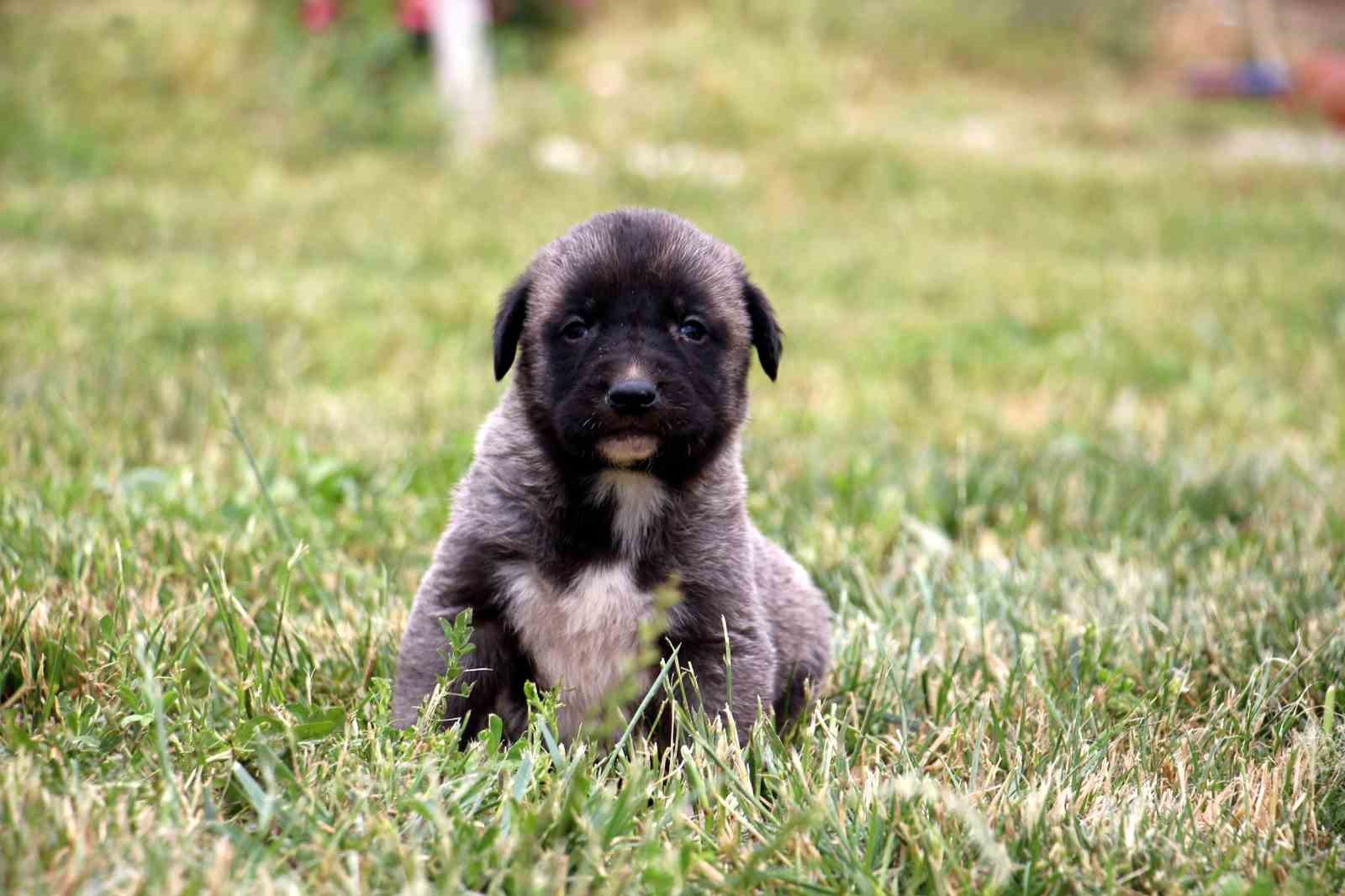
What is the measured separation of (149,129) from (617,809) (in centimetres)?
1061

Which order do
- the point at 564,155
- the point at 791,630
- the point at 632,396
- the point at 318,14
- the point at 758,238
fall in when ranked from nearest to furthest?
the point at 632,396 → the point at 791,630 → the point at 758,238 → the point at 564,155 → the point at 318,14

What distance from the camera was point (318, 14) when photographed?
12.6m

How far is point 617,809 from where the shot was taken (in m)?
2.16

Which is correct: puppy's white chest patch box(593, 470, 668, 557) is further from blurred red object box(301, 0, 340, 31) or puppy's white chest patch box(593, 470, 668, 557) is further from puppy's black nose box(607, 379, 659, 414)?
blurred red object box(301, 0, 340, 31)

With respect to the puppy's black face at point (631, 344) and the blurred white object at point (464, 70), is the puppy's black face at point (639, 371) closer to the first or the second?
the puppy's black face at point (631, 344)

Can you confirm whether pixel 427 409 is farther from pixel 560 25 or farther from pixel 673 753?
pixel 560 25

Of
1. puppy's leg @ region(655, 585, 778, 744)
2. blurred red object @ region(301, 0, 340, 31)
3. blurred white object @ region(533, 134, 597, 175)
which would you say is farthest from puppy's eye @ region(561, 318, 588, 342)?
blurred red object @ region(301, 0, 340, 31)

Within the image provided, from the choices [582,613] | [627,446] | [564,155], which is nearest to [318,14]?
[564,155]

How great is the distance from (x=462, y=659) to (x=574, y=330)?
2.50ft

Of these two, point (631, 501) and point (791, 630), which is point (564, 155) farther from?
point (631, 501)

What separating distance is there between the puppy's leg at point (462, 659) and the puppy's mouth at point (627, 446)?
0.37 m

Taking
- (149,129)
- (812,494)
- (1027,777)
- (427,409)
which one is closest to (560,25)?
(149,129)

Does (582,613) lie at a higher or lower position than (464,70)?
lower

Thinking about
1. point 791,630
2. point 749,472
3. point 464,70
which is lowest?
point 749,472
